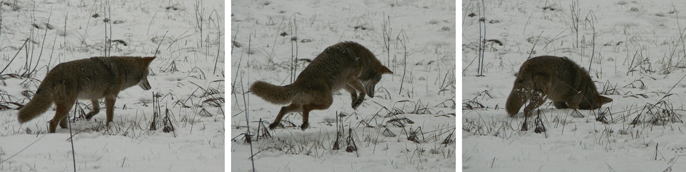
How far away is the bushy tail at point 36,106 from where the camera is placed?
9.69 feet

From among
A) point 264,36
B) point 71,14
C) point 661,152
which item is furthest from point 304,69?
point 661,152

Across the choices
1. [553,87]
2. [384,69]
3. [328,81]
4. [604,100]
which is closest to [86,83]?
[328,81]

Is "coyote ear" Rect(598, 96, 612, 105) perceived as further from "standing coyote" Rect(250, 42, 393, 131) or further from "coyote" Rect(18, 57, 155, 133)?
"coyote" Rect(18, 57, 155, 133)

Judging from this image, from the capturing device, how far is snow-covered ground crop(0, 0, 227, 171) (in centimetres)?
289

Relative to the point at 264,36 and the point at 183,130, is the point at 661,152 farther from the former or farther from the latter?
the point at 183,130

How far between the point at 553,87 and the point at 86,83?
2862 millimetres

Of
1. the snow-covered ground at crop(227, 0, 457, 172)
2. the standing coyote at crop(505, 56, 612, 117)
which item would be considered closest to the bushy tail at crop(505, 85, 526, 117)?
the standing coyote at crop(505, 56, 612, 117)

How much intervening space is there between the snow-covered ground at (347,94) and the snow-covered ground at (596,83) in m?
0.17

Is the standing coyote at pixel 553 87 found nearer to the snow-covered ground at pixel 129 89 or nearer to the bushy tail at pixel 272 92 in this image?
the bushy tail at pixel 272 92

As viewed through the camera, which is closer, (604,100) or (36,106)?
(36,106)

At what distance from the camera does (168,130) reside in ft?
10.3

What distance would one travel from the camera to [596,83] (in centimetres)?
345

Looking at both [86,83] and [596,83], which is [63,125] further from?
[596,83]

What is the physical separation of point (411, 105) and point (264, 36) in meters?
1.03
